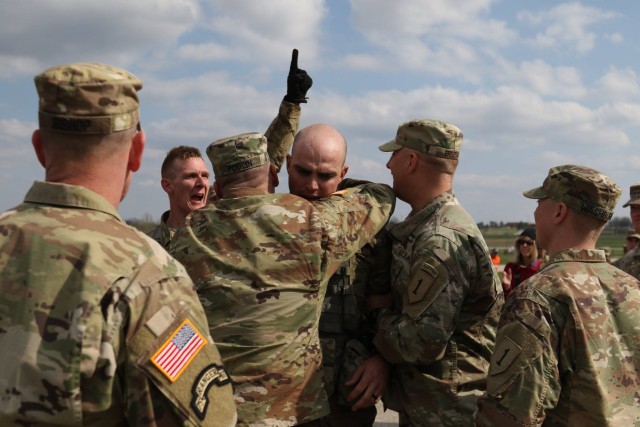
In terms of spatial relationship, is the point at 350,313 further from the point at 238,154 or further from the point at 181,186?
the point at 181,186

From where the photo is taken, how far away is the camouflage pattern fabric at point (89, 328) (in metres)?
1.81

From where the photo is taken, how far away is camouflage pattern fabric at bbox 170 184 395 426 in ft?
10.3

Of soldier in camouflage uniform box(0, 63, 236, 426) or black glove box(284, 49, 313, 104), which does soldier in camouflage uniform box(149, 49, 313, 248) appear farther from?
soldier in camouflage uniform box(0, 63, 236, 426)

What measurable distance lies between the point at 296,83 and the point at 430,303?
189 cm

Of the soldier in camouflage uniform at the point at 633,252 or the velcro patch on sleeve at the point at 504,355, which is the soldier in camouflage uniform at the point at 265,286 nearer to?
the velcro patch on sleeve at the point at 504,355

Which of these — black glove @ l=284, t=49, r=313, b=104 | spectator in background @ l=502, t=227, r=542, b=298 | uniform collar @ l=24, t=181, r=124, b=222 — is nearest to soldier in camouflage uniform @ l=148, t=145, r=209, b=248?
black glove @ l=284, t=49, r=313, b=104

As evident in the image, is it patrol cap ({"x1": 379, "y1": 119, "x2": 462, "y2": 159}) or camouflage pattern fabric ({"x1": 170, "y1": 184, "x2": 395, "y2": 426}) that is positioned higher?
patrol cap ({"x1": 379, "y1": 119, "x2": 462, "y2": 159})

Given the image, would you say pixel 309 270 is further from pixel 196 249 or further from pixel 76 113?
pixel 76 113

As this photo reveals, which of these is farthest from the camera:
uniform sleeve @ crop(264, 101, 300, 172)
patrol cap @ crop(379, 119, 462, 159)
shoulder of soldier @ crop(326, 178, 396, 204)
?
uniform sleeve @ crop(264, 101, 300, 172)

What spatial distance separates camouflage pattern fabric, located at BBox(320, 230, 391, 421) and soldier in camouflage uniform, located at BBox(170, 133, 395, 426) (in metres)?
0.44

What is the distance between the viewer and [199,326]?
2.00 metres

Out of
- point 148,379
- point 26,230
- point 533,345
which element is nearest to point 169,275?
point 148,379

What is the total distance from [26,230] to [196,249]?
1315mm

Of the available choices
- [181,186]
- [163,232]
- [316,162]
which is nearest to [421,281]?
[316,162]
